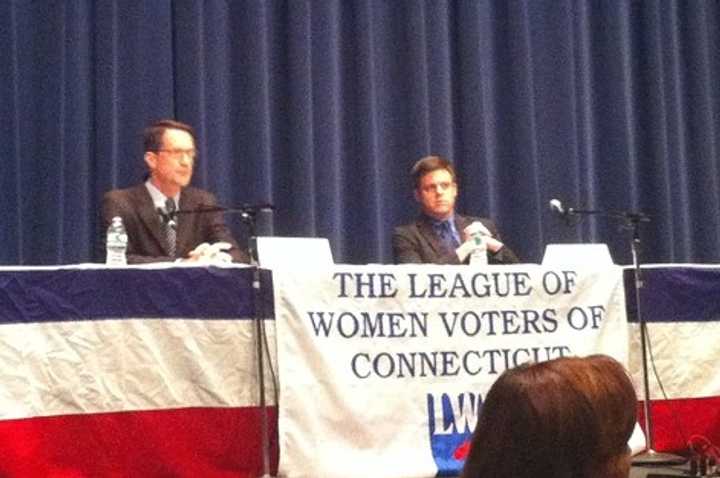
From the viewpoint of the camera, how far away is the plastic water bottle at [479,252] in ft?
13.1

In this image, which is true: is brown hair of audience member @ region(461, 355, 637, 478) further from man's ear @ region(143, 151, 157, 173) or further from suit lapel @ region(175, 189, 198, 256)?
man's ear @ region(143, 151, 157, 173)

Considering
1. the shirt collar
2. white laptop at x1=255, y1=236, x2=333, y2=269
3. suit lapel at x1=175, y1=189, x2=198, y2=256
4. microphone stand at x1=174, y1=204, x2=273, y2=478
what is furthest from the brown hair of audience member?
the shirt collar

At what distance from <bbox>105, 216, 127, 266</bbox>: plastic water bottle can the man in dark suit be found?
1.21 m

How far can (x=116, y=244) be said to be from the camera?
11.5ft

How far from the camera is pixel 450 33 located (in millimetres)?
5469

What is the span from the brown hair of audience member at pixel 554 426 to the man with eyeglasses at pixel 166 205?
2932 mm

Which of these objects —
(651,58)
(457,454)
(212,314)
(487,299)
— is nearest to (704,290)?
(487,299)

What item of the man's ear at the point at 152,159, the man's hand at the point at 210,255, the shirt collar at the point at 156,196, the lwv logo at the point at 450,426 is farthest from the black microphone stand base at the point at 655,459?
the man's ear at the point at 152,159

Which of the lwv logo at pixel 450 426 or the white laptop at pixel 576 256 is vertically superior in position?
the white laptop at pixel 576 256

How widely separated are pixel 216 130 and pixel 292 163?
408 millimetres

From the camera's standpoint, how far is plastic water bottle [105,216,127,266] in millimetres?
3393

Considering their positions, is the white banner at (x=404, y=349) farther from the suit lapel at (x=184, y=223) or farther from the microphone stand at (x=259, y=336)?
the suit lapel at (x=184, y=223)

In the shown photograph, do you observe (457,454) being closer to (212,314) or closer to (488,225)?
(212,314)

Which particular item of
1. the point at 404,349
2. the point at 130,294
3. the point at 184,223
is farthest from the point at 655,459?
the point at 184,223
